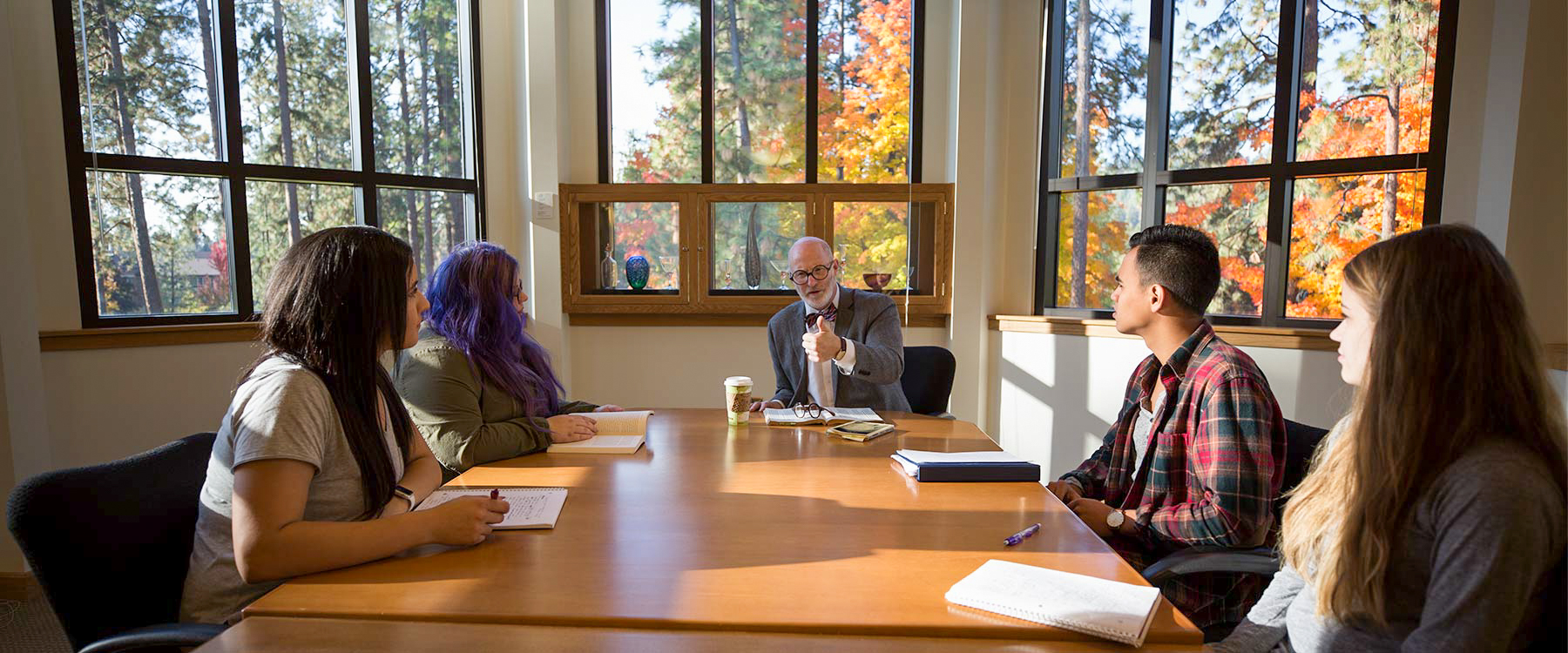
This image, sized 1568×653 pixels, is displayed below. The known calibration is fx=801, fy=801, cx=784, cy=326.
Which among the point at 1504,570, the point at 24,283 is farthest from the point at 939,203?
the point at 24,283

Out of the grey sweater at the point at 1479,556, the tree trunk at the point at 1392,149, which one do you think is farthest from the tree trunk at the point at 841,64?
the grey sweater at the point at 1479,556

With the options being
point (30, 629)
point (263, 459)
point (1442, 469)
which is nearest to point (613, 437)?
point (263, 459)

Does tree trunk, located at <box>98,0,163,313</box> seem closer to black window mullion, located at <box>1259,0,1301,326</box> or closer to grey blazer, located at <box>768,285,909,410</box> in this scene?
grey blazer, located at <box>768,285,909,410</box>

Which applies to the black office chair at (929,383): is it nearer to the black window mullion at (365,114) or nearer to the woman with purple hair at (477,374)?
the woman with purple hair at (477,374)

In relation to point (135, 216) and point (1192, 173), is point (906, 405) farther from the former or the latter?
point (135, 216)

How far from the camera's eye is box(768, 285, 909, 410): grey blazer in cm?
296

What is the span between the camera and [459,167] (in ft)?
13.7

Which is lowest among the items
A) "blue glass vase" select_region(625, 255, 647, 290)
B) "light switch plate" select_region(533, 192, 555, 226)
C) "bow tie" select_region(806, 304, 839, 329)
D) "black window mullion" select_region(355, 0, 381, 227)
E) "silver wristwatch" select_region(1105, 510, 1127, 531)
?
"silver wristwatch" select_region(1105, 510, 1127, 531)

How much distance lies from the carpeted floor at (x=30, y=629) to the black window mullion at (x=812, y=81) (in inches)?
141

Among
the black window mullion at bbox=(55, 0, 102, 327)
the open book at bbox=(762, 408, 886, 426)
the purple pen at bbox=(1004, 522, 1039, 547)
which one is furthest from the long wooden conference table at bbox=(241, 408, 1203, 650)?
the black window mullion at bbox=(55, 0, 102, 327)

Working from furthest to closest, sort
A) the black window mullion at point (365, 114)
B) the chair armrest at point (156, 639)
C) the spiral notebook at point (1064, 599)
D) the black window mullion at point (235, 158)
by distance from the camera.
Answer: the black window mullion at point (365, 114), the black window mullion at point (235, 158), the chair armrest at point (156, 639), the spiral notebook at point (1064, 599)

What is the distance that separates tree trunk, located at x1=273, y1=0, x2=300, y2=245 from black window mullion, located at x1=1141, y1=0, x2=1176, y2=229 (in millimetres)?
3919

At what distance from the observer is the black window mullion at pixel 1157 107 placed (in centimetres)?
365

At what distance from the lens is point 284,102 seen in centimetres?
360
